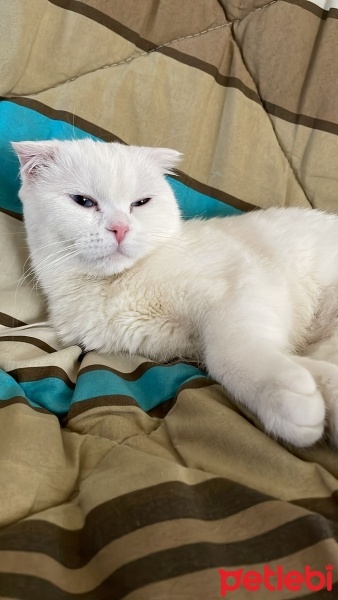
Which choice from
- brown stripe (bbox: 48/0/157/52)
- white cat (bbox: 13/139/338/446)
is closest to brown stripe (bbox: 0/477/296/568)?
white cat (bbox: 13/139/338/446)

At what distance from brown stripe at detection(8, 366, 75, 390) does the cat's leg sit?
30 centimetres

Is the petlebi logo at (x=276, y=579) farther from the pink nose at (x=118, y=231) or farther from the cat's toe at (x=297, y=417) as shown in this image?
the pink nose at (x=118, y=231)

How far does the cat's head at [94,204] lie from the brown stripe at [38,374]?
0.23 m

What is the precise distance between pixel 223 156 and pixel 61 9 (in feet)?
1.93

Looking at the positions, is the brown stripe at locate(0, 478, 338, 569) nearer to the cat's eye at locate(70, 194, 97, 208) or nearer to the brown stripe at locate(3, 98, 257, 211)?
the cat's eye at locate(70, 194, 97, 208)

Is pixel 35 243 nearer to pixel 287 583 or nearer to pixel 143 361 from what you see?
pixel 143 361

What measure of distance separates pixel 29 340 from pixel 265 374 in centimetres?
59

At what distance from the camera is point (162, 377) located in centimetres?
105

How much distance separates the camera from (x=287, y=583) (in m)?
0.61

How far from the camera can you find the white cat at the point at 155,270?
105cm

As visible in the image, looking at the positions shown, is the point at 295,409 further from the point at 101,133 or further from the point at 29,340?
the point at 101,133

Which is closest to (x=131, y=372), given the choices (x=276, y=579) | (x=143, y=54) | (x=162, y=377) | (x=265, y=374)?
(x=162, y=377)

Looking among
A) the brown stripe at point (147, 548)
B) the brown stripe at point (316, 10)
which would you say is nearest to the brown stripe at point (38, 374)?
the brown stripe at point (147, 548)

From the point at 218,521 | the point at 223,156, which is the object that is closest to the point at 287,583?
the point at 218,521
